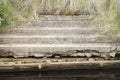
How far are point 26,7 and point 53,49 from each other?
3.76 feet

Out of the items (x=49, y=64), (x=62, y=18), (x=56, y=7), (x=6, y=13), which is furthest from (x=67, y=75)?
(x=6, y=13)

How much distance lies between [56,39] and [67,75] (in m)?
0.83

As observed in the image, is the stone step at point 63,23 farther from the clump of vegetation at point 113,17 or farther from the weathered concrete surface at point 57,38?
the clump of vegetation at point 113,17

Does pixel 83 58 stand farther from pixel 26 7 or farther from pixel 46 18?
pixel 26 7

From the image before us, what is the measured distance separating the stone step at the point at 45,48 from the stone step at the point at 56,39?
9cm

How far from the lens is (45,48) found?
6.31 m

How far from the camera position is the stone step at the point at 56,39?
6281mm

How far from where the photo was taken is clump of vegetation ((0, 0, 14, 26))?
6.29m

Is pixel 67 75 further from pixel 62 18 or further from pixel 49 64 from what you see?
pixel 62 18

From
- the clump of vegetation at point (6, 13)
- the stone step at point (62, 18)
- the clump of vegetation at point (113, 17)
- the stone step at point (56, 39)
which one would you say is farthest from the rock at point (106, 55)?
the clump of vegetation at point (6, 13)

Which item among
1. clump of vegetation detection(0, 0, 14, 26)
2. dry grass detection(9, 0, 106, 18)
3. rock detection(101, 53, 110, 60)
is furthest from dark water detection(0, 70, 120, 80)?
dry grass detection(9, 0, 106, 18)

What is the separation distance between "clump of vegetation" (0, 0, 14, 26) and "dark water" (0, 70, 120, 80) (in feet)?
3.78

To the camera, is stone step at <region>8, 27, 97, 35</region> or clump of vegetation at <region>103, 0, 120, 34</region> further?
clump of vegetation at <region>103, 0, 120, 34</region>

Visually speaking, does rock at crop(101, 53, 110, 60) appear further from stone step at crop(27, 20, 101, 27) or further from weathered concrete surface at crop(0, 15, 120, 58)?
stone step at crop(27, 20, 101, 27)
